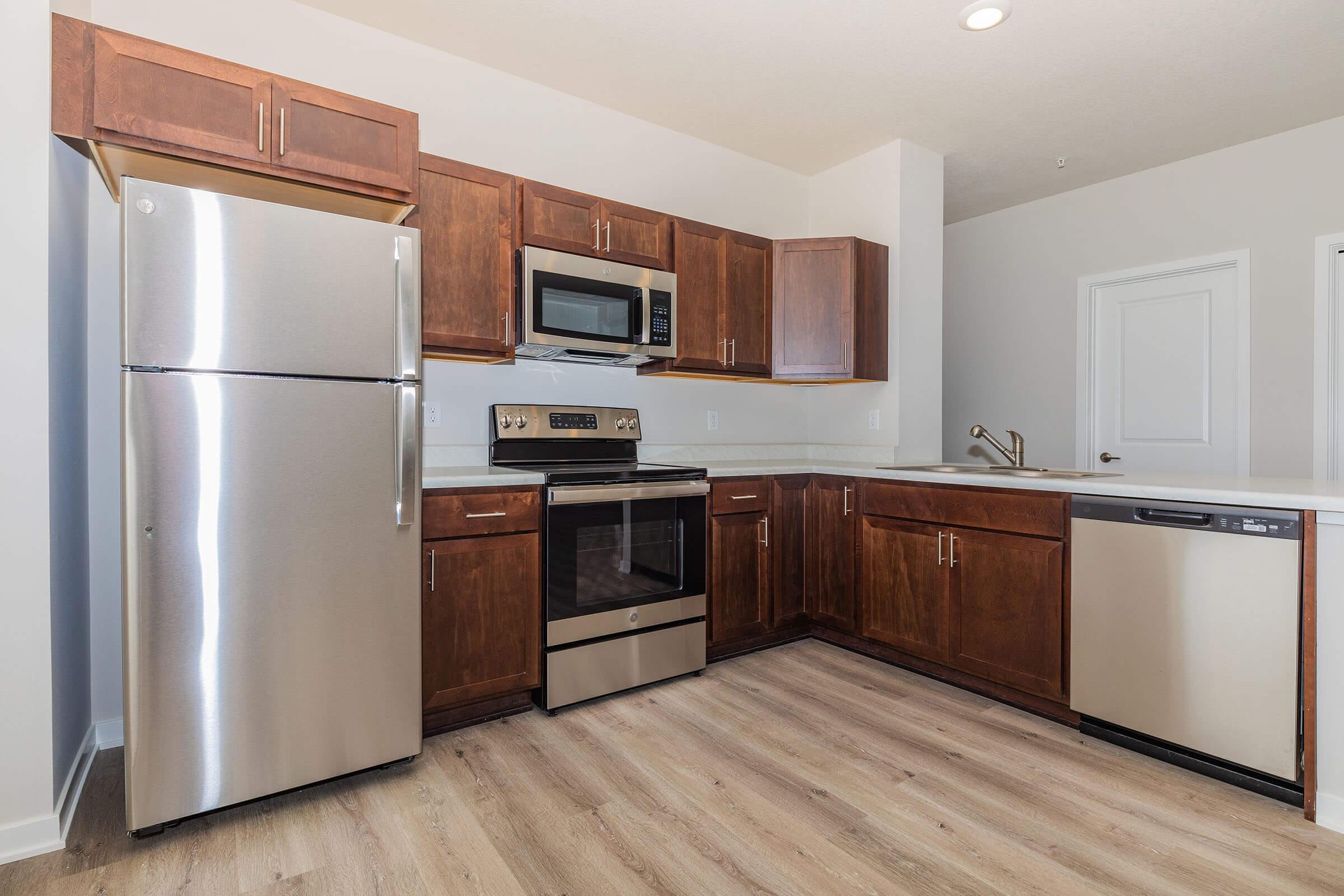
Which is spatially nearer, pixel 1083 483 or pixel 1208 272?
pixel 1083 483

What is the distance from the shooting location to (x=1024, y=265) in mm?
4418

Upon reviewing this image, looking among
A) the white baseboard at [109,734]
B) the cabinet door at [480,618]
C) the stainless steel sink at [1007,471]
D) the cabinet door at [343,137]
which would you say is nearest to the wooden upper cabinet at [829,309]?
the stainless steel sink at [1007,471]

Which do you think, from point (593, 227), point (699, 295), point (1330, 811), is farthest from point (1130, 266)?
point (593, 227)

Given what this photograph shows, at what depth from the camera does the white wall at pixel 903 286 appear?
361cm

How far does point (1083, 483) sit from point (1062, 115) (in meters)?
1.96

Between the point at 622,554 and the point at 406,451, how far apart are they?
1.02 meters

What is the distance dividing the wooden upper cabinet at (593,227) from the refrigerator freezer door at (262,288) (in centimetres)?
82

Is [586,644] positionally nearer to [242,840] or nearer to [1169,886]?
[242,840]

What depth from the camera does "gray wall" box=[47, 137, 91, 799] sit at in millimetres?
1741

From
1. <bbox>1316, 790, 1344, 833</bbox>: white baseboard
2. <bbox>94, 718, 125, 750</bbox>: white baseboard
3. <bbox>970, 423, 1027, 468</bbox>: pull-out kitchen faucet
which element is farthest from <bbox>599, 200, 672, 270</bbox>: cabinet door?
<bbox>1316, 790, 1344, 833</bbox>: white baseboard

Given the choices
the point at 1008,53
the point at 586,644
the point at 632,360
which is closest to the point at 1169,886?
the point at 586,644

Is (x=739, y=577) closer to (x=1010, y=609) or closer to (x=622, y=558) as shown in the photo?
(x=622, y=558)

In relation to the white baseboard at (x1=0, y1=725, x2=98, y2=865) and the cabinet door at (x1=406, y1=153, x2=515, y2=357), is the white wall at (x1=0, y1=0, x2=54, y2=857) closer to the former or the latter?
the white baseboard at (x1=0, y1=725, x2=98, y2=865)

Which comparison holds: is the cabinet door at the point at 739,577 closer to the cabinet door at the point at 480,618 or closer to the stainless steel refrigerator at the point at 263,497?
the cabinet door at the point at 480,618
